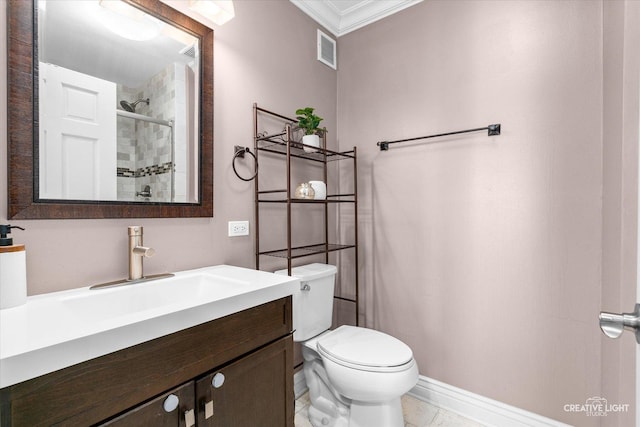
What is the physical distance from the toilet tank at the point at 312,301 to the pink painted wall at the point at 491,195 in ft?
1.39

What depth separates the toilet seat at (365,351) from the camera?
53.7 inches

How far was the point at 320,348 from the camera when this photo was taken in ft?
5.07

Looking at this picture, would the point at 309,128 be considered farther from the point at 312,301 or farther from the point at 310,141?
the point at 312,301

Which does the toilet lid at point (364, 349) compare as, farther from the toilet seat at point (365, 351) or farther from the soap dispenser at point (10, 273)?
the soap dispenser at point (10, 273)

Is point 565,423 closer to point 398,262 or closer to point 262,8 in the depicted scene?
point 398,262

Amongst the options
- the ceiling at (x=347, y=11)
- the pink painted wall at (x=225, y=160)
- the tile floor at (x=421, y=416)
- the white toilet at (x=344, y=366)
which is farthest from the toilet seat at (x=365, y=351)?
the ceiling at (x=347, y=11)

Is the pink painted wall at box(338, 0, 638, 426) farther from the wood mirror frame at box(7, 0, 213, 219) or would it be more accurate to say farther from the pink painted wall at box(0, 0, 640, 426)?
the wood mirror frame at box(7, 0, 213, 219)

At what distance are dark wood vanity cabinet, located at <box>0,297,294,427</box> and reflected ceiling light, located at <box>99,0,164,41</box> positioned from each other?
1172mm

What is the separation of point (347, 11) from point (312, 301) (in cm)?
196

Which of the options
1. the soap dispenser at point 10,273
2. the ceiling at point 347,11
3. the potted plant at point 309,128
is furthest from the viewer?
the ceiling at point 347,11

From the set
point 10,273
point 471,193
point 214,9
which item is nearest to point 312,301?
point 471,193

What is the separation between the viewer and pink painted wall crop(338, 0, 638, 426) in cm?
144

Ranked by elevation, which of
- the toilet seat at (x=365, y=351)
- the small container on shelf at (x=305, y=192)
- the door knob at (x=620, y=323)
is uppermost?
the small container on shelf at (x=305, y=192)

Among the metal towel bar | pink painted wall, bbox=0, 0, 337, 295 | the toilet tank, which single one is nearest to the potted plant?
pink painted wall, bbox=0, 0, 337, 295
